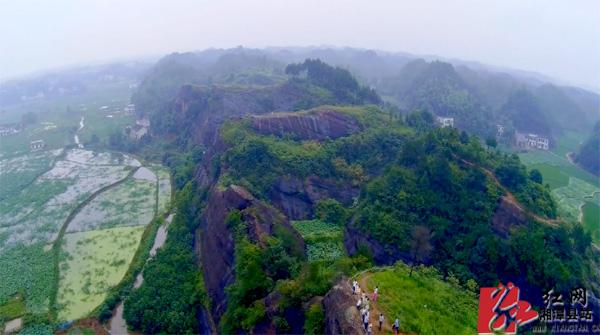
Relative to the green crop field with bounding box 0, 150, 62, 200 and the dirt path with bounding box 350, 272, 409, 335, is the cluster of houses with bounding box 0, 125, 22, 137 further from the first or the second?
the dirt path with bounding box 350, 272, 409, 335

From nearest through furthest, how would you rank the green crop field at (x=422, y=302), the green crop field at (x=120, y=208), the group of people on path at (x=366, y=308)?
the group of people on path at (x=366, y=308)
the green crop field at (x=422, y=302)
the green crop field at (x=120, y=208)

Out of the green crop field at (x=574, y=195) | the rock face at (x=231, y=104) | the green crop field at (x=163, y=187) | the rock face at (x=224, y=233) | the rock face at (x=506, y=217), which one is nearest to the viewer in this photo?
the rock face at (x=224, y=233)

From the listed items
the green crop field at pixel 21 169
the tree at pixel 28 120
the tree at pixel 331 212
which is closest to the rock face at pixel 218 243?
the tree at pixel 331 212

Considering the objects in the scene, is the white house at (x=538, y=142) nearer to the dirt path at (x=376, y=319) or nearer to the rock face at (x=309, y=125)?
the rock face at (x=309, y=125)

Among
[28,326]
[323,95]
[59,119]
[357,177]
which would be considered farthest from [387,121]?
[59,119]

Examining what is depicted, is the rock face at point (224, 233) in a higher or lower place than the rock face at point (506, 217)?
lower

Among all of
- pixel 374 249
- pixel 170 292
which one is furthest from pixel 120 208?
pixel 374 249

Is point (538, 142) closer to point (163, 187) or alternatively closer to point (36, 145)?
point (163, 187)
